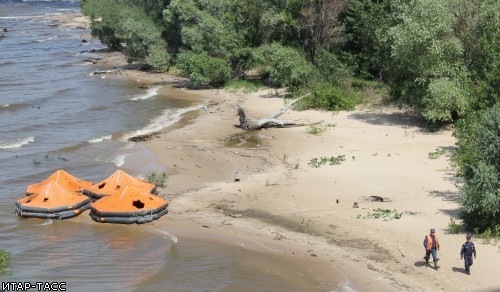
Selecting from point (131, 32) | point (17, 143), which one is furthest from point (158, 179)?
point (131, 32)

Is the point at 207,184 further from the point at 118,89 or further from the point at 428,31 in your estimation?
the point at 118,89

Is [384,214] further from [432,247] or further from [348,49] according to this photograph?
[348,49]

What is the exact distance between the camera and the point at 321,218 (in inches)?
887

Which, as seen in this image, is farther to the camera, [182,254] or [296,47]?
[296,47]

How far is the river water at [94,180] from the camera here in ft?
62.1

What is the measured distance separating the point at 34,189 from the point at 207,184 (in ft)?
22.2

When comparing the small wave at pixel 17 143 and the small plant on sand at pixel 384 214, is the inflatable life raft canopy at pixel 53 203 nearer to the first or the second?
the small plant on sand at pixel 384 214

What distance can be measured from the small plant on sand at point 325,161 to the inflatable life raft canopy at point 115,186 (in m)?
7.17

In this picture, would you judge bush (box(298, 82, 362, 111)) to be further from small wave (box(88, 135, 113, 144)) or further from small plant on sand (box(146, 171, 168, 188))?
small plant on sand (box(146, 171, 168, 188))

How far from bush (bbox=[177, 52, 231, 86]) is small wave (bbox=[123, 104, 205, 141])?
4780mm

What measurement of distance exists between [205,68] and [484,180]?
3030cm

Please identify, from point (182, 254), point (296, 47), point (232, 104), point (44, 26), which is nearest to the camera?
point (182, 254)

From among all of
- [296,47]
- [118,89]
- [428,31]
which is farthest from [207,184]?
[118,89]

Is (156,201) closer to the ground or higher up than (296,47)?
closer to the ground
